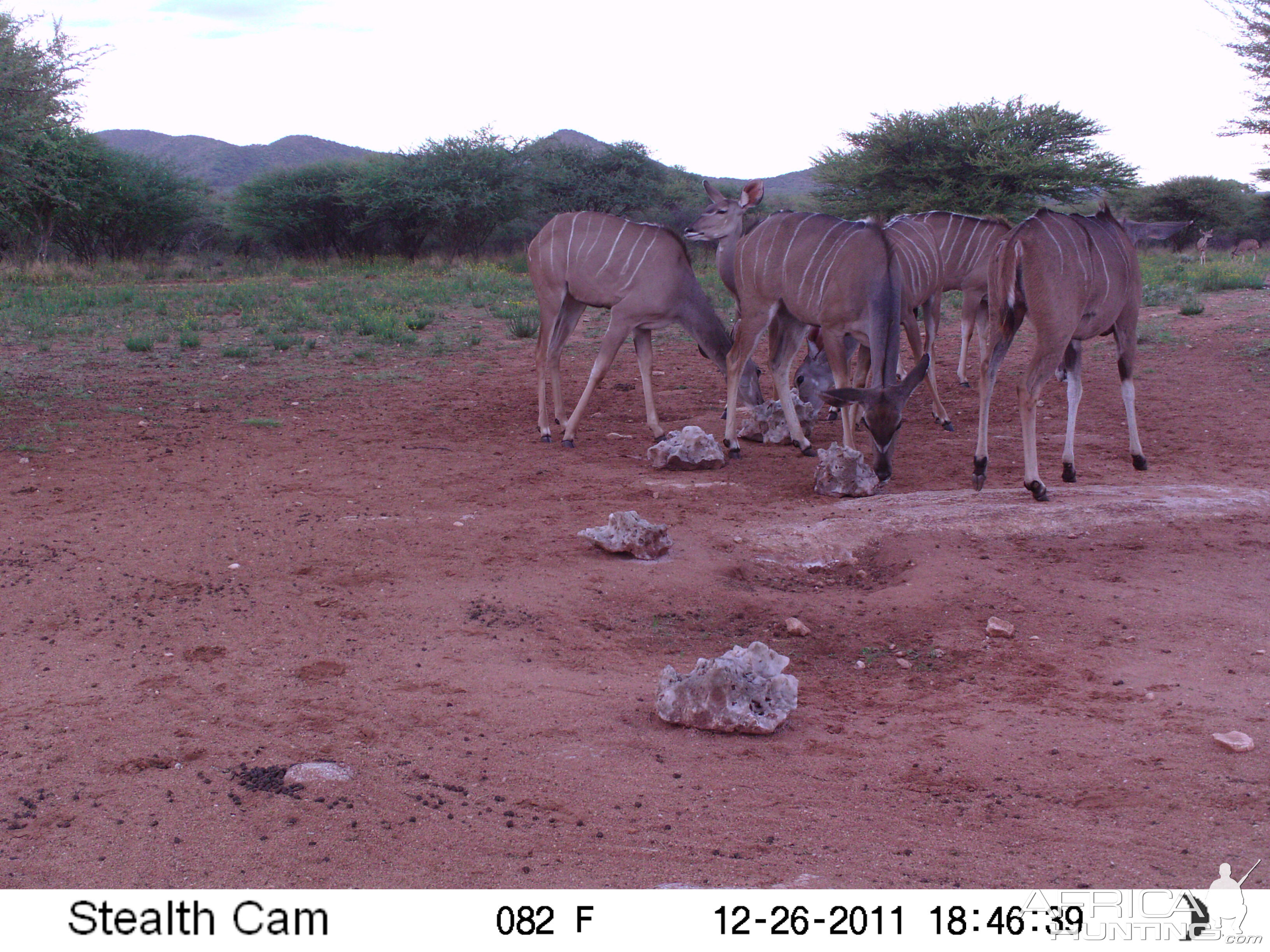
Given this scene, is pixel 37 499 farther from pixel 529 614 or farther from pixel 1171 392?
pixel 1171 392

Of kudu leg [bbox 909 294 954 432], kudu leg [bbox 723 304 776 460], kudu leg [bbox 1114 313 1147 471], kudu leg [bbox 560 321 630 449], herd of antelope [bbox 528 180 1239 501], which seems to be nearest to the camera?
herd of antelope [bbox 528 180 1239 501]

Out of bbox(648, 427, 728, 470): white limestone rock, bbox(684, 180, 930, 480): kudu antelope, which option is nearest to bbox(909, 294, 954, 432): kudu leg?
bbox(684, 180, 930, 480): kudu antelope

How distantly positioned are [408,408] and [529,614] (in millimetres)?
5615

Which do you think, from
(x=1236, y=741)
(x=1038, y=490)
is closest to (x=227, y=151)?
(x=1038, y=490)

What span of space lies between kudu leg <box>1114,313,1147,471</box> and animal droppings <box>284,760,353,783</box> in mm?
6127

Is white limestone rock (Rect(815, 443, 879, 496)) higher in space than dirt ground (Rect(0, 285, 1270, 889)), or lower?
higher

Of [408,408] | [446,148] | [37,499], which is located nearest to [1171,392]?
[408,408]

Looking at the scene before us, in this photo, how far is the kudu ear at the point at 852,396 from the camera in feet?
23.0

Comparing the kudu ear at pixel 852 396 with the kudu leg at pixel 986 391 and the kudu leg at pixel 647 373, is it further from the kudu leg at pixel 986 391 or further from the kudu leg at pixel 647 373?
the kudu leg at pixel 647 373

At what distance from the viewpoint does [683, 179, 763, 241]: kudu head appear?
1079 centimetres

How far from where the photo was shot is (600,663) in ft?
14.7

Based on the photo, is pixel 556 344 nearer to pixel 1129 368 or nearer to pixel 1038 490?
pixel 1038 490

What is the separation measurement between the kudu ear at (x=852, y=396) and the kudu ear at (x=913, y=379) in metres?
0.18

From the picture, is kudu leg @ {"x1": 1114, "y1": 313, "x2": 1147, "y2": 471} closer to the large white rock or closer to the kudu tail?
the kudu tail
